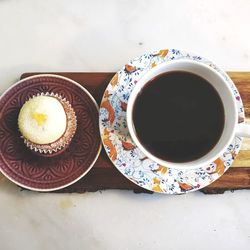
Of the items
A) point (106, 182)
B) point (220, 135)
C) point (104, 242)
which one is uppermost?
point (220, 135)

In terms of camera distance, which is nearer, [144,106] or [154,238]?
[144,106]

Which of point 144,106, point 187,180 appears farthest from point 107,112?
point 187,180

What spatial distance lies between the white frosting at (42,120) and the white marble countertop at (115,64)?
141 mm

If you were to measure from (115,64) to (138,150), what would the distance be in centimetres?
21

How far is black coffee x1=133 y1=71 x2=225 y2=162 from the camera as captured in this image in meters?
→ 0.76

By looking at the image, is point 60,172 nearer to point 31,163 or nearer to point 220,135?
point 31,163

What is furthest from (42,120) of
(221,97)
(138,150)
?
(221,97)

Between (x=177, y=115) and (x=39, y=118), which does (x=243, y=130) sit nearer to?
(x=177, y=115)

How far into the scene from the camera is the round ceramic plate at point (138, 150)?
786 mm

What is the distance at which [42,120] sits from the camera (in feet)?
2.50

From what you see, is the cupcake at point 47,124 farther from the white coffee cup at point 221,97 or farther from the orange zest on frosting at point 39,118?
the white coffee cup at point 221,97

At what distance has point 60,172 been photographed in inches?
32.1

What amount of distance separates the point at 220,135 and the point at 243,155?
11cm

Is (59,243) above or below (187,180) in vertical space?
below
